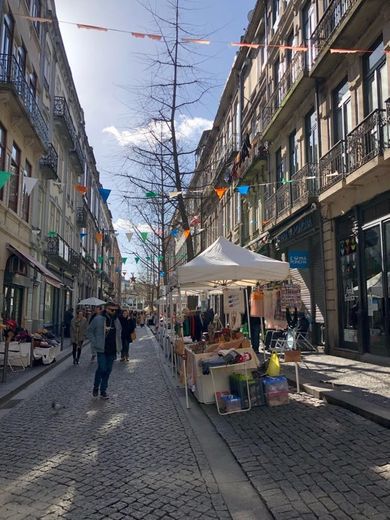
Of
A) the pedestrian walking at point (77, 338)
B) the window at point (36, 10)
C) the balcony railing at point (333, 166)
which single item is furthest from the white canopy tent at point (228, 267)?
the window at point (36, 10)

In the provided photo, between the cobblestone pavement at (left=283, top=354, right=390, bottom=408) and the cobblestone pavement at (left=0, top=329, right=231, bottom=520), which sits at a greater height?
the cobblestone pavement at (left=283, top=354, right=390, bottom=408)

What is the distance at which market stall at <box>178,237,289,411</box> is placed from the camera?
7980mm

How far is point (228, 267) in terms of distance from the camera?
28.6 feet

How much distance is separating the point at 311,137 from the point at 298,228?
125 inches

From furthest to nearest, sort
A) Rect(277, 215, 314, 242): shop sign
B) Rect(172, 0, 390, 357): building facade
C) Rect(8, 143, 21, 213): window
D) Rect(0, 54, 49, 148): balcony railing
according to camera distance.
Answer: Rect(8, 143, 21, 213): window → Rect(0, 54, 49, 148): balcony railing → Rect(277, 215, 314, 242): shop sign → Rect(172, 0, 390, 357): building facade

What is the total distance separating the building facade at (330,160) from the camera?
11602 mm

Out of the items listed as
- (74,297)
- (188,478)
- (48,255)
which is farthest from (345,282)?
(74,297)

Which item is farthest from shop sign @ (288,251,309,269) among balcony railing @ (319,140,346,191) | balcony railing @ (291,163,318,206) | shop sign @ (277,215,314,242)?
balcony railing @ (319,140,346,191)

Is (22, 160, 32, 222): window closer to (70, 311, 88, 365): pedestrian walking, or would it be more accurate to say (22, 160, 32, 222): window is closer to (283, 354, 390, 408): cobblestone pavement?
(70, 311, 88, 365): pedestrian walking

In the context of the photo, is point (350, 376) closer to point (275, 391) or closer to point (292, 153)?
point (275, 391)

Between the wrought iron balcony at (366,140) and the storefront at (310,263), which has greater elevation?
the wrought iron balcony at (366,140)

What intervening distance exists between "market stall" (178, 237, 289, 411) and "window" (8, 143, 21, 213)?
11584 millimetres

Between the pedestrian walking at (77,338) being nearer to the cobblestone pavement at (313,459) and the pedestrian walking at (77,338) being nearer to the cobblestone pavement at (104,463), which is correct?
the cobblestone pavement at (104,463)

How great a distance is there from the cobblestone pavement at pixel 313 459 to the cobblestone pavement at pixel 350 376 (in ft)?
3.24
